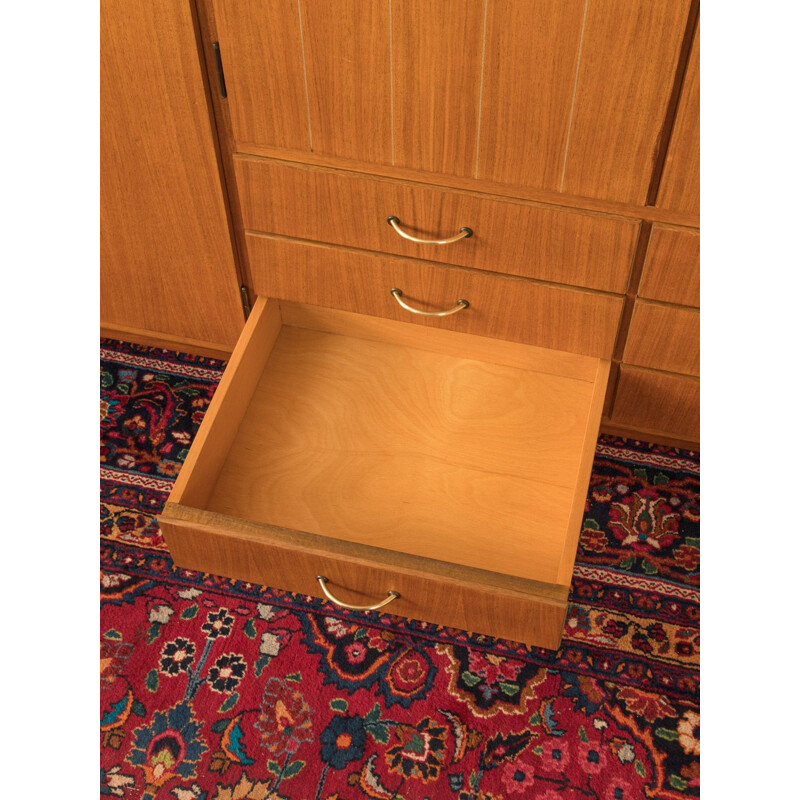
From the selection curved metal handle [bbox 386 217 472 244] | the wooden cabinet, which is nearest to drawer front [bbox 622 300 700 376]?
the wooden cabinet

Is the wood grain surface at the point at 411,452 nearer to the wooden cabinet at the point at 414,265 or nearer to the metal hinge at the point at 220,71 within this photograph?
the wooden cabinet at the point at 414,265

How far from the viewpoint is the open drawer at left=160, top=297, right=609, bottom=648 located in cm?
120

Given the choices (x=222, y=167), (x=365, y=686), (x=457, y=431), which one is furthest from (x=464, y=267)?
(x=365, y=686)

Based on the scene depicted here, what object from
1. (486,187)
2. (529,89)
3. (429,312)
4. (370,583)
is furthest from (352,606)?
(529,89)

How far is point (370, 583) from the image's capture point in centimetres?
122

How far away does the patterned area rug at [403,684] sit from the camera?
4.26 feet

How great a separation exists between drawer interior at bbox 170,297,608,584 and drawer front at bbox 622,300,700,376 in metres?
0.06

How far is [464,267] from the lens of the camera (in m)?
1.36

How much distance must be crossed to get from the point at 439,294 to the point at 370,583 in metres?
0.44

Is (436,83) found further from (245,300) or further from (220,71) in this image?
(245,300)

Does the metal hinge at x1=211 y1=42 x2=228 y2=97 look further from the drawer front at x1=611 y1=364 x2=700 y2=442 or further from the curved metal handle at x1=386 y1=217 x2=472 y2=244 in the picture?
the drawer front at x1=611 y1=364 x2=700 y2=442

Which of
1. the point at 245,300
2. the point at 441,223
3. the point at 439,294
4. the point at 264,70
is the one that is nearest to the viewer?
the point at 264,70

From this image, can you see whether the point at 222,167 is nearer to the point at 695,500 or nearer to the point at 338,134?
the point at 338,134

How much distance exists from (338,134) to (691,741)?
0.94 m
